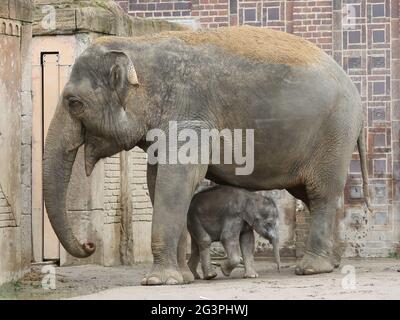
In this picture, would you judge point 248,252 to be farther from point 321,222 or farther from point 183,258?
point 321,222

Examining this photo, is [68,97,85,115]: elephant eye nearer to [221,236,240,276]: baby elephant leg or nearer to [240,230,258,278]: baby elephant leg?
[221,236,240,276]: baby elephant leg

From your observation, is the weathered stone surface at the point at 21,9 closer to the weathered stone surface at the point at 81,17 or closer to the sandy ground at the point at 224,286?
the weathered stone surface at the point at 81,17

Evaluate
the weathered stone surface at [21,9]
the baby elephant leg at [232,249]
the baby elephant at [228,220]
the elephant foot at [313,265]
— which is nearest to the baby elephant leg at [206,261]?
the baby elephant at [228,220]

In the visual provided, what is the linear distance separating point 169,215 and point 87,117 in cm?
116

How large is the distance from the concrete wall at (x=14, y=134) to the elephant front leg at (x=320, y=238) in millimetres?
2716

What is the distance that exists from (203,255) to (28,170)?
1.86 metres

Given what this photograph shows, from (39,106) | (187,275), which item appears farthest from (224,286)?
(39,106)

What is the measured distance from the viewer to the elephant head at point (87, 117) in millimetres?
11453

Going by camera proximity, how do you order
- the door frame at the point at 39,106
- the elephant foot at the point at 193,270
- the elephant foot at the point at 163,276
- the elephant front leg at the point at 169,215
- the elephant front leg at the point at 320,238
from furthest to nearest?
the door frame at the point at 39,106 → the elephant front leg at the point at 320,238 → the elephant foot at the point at 193,270 → the elephant front leg at the point at 169,215 → the elephant foot at the point at 163,276

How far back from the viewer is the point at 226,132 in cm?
1191

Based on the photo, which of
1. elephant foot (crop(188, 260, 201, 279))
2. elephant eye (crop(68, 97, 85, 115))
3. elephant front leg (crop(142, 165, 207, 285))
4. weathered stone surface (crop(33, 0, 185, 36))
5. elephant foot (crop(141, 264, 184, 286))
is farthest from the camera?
weathered stone surface (crop(33, 0, 185, 36))

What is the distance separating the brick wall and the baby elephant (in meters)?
3.80

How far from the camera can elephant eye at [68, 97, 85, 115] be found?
11508mm

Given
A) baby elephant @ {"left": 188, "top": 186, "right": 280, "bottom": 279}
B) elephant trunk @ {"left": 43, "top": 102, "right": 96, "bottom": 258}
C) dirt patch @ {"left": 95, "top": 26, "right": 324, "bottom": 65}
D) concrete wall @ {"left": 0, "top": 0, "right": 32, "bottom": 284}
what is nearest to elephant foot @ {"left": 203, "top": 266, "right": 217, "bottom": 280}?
baby elephant @ {"left": 188, "top": 186, "right": 280, "bottom": 279}
